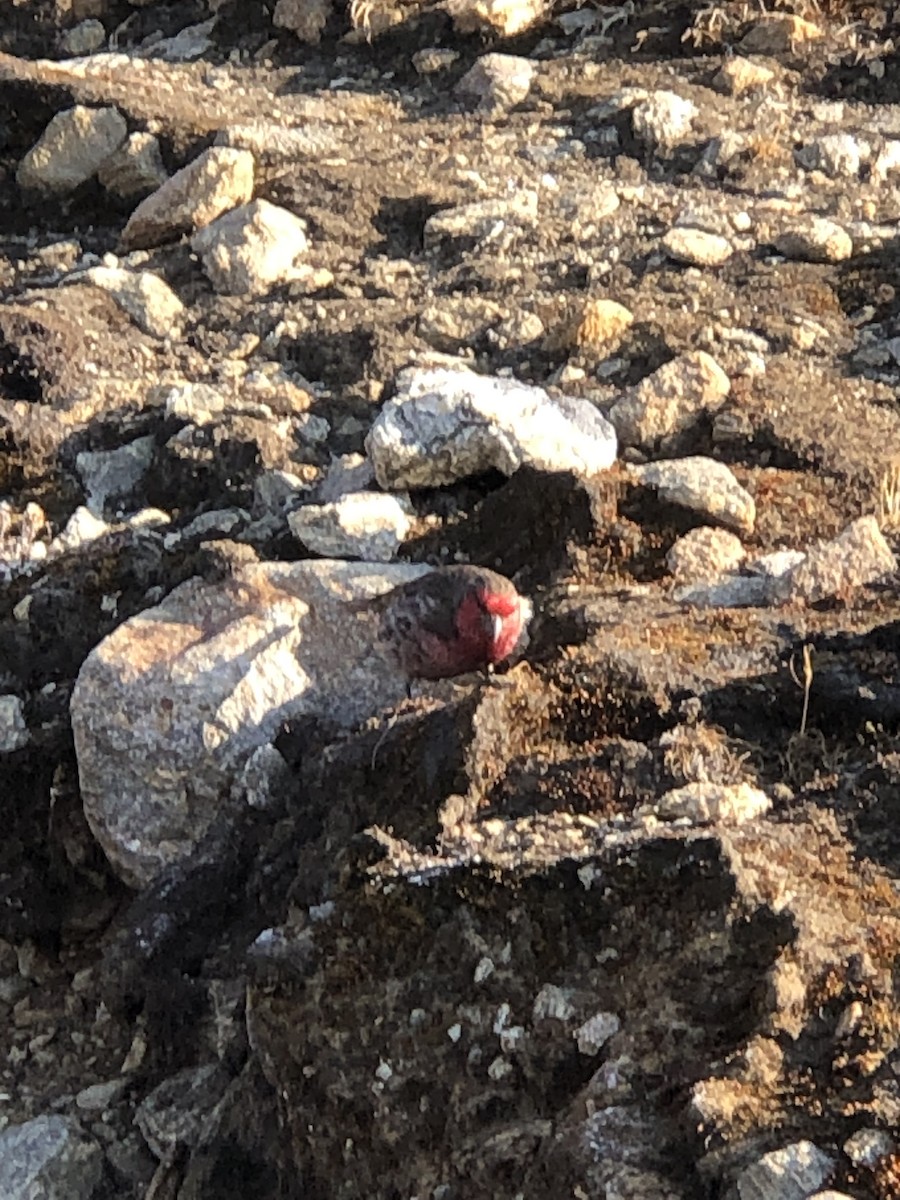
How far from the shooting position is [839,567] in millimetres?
3777

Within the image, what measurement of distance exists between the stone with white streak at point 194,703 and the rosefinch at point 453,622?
0.07 metres

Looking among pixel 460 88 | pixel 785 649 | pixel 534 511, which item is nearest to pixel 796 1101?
pixel 785 649

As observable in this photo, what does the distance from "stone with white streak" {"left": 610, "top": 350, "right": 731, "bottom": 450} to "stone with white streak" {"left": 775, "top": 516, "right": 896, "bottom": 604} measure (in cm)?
75

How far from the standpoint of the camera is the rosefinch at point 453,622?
3553mm

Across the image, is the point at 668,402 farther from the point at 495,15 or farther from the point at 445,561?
the point at 495,15

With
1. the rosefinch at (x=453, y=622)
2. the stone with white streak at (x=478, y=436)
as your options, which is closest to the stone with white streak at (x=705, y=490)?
the stone with white streak at (x=478, y=436)

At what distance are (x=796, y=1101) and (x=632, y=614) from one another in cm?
153

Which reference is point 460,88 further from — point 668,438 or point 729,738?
point 729,738

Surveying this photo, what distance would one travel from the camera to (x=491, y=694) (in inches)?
127

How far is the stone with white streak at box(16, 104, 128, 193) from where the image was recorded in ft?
20.0

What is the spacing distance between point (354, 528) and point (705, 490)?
0.94 meters

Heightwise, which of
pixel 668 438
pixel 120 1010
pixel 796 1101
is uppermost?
pixel 796 1101

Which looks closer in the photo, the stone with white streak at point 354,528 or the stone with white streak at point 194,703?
the stone with white streak at point 194,703

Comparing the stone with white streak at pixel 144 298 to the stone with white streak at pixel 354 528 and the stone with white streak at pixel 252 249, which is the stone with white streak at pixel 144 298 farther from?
the stone with white streak at pixel 354 528
